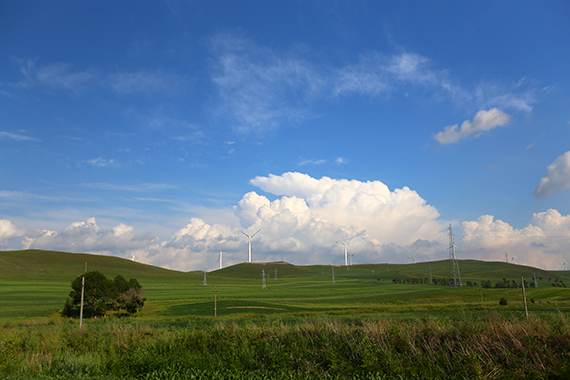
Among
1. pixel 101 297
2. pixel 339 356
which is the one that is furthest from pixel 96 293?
pixel 339 356

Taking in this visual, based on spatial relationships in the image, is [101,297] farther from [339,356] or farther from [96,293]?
[339,356]

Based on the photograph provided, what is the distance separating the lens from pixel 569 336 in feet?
55.2

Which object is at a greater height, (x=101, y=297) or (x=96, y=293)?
(x=96, y=293)

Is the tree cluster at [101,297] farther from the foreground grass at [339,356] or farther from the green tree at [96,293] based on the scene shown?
the foreground grass at [339,356]

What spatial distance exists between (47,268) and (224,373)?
8480 inches

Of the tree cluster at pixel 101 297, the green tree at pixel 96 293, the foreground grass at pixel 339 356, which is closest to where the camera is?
the foreground grass at pixel 339 356

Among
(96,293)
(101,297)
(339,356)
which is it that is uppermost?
(339,356)

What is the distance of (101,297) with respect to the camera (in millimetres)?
69938

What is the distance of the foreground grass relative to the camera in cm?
1525

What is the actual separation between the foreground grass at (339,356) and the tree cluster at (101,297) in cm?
5156

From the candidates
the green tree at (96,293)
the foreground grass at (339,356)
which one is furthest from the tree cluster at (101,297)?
the foreground grass at (339,356)

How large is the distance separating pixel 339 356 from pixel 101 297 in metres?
65.3

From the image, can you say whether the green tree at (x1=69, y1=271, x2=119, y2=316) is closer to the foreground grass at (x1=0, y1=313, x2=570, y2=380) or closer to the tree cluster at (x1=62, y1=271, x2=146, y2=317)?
the tree cluster at (x1=62, y1=271, x2=146, y2=317)

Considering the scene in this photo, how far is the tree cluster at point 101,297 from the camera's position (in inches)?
2702
